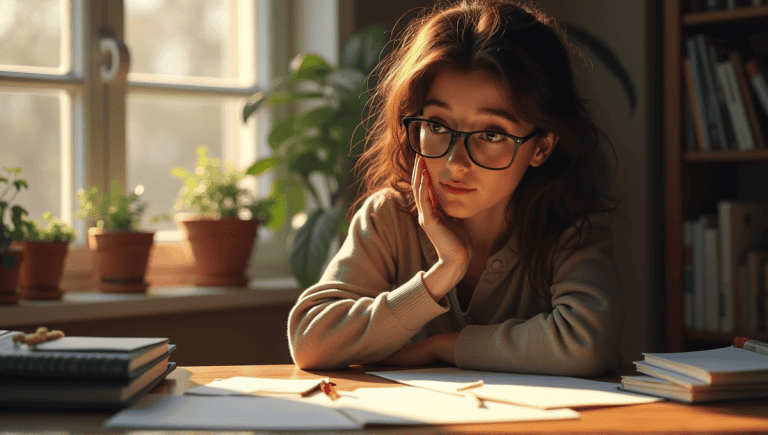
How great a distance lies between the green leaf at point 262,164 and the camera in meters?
2.09

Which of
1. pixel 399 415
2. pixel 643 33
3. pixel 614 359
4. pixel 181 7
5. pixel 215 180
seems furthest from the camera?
pixel 643 33

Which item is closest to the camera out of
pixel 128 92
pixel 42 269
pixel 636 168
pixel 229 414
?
pixel 229 414

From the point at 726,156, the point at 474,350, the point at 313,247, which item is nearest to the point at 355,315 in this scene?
the point at 474,350

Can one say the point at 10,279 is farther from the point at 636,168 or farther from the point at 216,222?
the point at 636,168

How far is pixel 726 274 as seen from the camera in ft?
7.10

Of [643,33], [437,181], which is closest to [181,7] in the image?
[437,181]

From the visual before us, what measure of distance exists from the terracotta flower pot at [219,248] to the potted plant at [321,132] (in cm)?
13

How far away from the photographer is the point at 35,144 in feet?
6.58

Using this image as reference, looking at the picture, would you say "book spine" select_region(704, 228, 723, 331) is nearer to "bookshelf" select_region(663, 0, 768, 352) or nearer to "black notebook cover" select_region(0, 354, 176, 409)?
"bookshelf" select_region(663, 0, 768, 352)

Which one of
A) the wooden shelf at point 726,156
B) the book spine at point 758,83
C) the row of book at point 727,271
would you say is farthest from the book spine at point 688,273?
the book spine at point 758,83

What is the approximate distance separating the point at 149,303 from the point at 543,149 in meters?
1.14

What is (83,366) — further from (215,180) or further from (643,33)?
(643,33)

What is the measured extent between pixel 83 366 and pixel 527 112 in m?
0.78

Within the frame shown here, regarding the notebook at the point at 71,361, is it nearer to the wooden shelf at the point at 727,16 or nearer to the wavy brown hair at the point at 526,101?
the wavy brown hair at the point at 526,101
